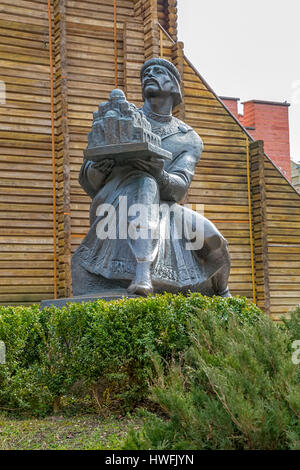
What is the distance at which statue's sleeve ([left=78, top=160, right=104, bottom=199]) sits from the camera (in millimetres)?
5645

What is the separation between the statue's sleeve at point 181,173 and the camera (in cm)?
562

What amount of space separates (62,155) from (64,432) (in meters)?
8.68

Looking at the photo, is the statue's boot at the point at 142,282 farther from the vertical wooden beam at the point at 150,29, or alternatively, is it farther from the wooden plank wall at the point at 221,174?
the vertical wooden beam at the point at 150,29

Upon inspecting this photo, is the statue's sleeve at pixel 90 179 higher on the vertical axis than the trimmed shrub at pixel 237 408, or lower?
higher

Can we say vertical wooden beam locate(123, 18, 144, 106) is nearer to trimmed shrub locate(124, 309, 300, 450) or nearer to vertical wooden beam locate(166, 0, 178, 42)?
vertical wooden beam locate(166, 0, 178, 42)

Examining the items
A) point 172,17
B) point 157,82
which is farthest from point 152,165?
point 172,17

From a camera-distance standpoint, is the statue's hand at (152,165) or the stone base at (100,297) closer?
the stone base at (100,297)

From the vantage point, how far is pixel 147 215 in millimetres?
5246

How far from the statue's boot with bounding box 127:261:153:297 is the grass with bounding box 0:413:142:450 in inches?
43.0

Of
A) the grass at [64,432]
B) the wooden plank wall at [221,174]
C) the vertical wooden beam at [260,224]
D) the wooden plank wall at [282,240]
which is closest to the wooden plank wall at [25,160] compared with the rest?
the wooden plank wall at [221,174]

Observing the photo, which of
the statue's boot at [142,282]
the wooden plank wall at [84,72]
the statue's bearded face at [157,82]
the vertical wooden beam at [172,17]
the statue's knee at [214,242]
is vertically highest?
the vertical wooden beam at [172,17]

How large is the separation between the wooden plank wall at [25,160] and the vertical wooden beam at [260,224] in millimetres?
4442

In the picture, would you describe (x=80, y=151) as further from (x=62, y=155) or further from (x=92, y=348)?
(x=92, y=348)
